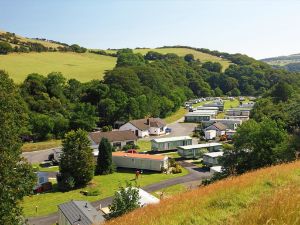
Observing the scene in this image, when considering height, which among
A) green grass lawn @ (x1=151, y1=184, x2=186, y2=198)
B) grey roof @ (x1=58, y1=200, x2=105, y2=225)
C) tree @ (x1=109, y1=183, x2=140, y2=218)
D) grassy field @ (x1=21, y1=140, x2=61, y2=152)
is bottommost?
grassy field @ (x1=21, y1=140, x2=61, y2=152)

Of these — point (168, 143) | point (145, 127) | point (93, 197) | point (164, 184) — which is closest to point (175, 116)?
point (145, 127)

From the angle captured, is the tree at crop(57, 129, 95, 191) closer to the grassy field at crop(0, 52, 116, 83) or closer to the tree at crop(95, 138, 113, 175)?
the tree at crop(95, 138, 113, 175)

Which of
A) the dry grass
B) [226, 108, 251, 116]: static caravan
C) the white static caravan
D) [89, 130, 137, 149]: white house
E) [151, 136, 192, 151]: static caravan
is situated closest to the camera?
the dry grass

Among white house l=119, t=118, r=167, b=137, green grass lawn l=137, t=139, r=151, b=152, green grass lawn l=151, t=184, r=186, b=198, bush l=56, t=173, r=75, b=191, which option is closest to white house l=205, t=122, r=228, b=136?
white house l=119, t=118, r=167, b=137

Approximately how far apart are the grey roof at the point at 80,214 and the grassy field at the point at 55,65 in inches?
2781

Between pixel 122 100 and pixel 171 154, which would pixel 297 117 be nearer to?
pixel 171 154

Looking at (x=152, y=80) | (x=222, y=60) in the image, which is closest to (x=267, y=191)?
(x=152, y=80)

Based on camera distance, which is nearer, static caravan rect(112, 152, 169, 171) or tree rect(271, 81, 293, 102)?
static caravan rect(112, 152, 169, 171)

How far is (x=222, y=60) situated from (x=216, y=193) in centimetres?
19390

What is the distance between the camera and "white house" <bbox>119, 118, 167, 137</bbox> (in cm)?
7138

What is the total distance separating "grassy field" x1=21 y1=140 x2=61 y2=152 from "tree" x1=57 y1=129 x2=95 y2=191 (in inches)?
818

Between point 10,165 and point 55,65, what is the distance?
103m

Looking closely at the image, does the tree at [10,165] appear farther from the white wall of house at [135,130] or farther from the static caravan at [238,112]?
the static caravan at [238,112]

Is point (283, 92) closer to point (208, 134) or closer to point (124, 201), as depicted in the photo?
point (208, 134)
